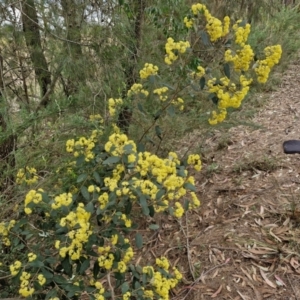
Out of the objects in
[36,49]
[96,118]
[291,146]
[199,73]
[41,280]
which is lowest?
[291,146]

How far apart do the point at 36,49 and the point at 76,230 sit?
2.17 metres

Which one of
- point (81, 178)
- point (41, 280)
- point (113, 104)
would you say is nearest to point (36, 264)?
point (41, 280)

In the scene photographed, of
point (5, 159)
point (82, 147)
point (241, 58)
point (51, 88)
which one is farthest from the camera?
point (51, 88)

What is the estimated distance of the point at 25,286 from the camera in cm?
155

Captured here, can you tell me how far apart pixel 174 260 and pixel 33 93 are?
1.96 meters

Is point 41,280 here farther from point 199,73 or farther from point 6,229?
point 199,73

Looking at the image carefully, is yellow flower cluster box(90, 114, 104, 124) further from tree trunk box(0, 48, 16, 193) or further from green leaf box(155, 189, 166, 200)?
green leaf box(155, 189, 166, 200)

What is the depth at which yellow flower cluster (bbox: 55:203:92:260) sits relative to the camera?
1.50 metres

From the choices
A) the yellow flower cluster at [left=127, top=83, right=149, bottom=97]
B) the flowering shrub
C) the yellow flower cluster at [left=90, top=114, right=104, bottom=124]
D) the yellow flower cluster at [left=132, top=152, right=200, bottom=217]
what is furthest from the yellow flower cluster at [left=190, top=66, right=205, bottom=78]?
the yellow flower cluster at [left=132, top=152, right=200, bottom=217]

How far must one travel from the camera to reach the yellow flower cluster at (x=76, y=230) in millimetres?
1505

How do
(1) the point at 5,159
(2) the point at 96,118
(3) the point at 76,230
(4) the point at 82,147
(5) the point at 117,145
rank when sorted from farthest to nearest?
(1) the point at 5,159, (2) the point at 96,118, (4) the point at 82,147, (5) the point at 117,145, (3) the point at 76,230

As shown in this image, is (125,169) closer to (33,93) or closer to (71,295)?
(71,295)

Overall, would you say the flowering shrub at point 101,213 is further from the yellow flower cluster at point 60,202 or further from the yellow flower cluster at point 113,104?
the yellow flower cluster at point 113,104

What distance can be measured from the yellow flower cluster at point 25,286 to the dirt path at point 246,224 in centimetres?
107
